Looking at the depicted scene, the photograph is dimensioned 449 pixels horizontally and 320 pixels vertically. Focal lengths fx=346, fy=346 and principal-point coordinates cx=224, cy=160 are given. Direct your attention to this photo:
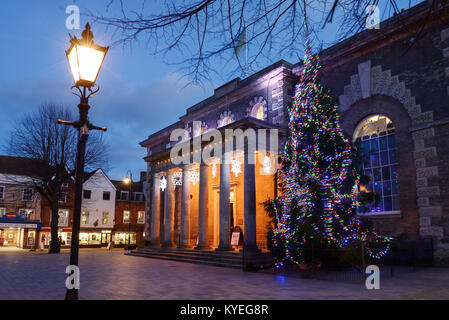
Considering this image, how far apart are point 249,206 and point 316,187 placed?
4.13 m

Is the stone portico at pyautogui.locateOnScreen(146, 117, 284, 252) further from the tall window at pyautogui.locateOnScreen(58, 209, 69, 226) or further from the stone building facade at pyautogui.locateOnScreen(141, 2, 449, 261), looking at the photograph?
the tall window at pyautogui.locateOnScreen(58, 209, 69, 226)

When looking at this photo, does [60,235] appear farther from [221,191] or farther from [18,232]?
[221,191]

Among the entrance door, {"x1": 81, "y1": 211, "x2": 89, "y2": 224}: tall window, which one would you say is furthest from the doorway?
the entrance door

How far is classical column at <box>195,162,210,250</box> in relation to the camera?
19641 millimetres

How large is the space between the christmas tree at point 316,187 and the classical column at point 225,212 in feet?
13.0

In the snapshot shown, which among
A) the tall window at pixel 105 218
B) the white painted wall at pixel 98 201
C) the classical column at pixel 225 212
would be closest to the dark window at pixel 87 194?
the white painted wall at pixel 98 201

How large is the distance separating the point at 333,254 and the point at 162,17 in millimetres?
11030

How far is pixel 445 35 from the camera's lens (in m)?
14.1

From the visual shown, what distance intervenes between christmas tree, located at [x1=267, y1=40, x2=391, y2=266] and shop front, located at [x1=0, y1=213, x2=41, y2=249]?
34.4 metres

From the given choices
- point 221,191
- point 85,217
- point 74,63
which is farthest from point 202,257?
point 85,217

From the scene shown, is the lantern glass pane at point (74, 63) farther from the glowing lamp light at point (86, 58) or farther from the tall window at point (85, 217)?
the tall window at point (85, 217)

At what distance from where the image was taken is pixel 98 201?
152 ft

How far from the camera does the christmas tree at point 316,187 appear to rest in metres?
12.8
